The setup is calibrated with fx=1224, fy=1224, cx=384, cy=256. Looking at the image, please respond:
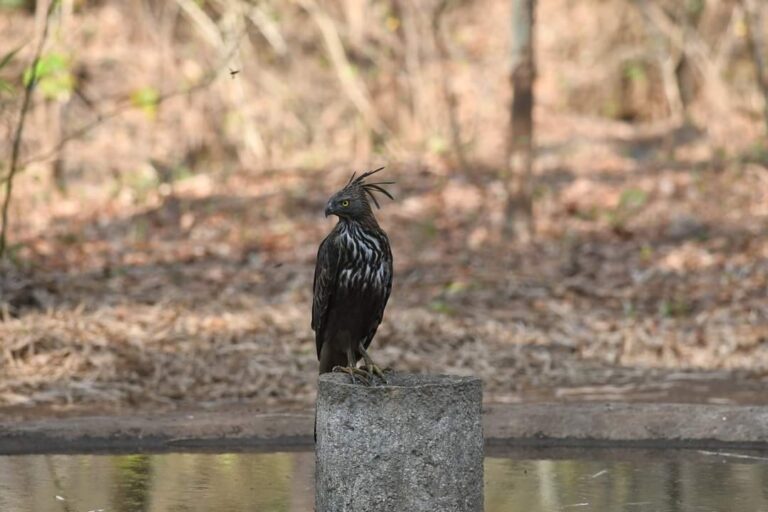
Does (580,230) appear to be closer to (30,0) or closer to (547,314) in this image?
(547,314)

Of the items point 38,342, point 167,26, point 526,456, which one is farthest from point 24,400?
point 167,26

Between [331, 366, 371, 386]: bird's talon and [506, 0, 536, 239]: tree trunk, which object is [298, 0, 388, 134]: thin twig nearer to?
[506, 0, 536, 239]: tree trunk

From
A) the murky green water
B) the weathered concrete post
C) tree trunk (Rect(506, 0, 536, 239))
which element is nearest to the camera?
the weathered concrete post

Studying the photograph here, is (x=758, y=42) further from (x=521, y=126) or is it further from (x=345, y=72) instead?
(x=345, y=72)

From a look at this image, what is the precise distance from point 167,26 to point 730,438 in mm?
12093

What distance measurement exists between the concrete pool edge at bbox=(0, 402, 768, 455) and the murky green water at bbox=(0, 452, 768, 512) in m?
0.23

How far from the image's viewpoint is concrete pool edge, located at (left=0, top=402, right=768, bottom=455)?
21.9ft

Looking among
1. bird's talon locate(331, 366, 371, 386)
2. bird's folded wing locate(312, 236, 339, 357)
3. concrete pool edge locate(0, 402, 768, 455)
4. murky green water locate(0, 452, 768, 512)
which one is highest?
bird's folded wing locate(312, 236, 339, 357)

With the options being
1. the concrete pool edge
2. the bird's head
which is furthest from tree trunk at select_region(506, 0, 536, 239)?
the bird's head

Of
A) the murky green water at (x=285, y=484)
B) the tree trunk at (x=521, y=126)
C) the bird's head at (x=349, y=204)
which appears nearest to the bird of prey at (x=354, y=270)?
the bird's head at (x=349, y=204)

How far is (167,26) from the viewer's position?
55.4ft

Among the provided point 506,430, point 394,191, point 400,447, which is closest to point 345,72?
point 394,191

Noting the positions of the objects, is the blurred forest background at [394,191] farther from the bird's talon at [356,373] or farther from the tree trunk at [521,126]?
the bird's talon at [356,373]

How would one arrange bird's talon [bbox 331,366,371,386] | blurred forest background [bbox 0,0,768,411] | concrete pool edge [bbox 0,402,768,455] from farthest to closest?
blurred forest background [bbox 0,0,768,411]
concrete pool edge [bbox 0,402,768,455]
bird's talon [bbox 331,366,371,386]
